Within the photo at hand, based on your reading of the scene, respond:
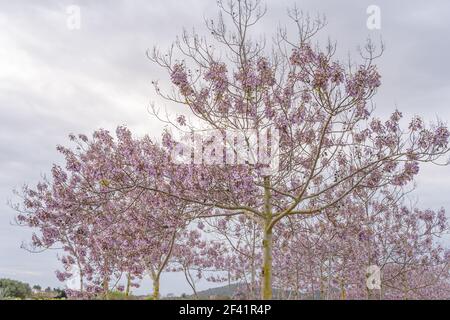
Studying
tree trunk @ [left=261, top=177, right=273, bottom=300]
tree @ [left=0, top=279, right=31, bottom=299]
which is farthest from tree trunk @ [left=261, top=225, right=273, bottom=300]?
tree @ [left=0, top=279, right=31, bottom=299]

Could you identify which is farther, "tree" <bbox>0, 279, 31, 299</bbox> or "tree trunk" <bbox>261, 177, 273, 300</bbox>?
"tree" <bbox>0, 279, 31, 299</bbox>

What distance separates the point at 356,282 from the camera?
23.2 meters

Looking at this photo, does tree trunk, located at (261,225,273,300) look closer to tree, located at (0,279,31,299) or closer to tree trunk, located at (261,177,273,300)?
tree trunk, located at (261,177,273,300)

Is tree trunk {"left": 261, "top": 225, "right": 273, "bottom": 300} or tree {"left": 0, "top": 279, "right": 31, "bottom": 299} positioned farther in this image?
tree {"left": 0, "top": 279, "right": 31, "bottom": 299}

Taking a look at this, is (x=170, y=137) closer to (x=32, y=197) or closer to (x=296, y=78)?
(x=296, y=78)

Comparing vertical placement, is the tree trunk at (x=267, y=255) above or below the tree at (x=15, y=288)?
above

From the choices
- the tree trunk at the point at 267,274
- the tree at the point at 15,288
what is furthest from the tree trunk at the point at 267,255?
the tree at the point at 15,288

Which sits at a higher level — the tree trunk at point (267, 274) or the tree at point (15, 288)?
the tree trunk at point (267, 274)

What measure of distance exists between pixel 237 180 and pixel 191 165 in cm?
122

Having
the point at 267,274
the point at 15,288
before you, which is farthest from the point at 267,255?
the point at 15,288

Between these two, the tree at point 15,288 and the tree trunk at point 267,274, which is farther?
the tree at point 15,288

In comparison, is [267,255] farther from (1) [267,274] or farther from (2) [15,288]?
(2) [15,288]

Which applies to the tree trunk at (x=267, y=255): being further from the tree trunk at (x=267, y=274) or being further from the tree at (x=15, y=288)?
the tree at (x=15, y=288)

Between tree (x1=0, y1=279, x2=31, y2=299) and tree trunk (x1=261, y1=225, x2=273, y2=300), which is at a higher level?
tree trunk (x1=261, y1=225, x2=273, y2=300)
